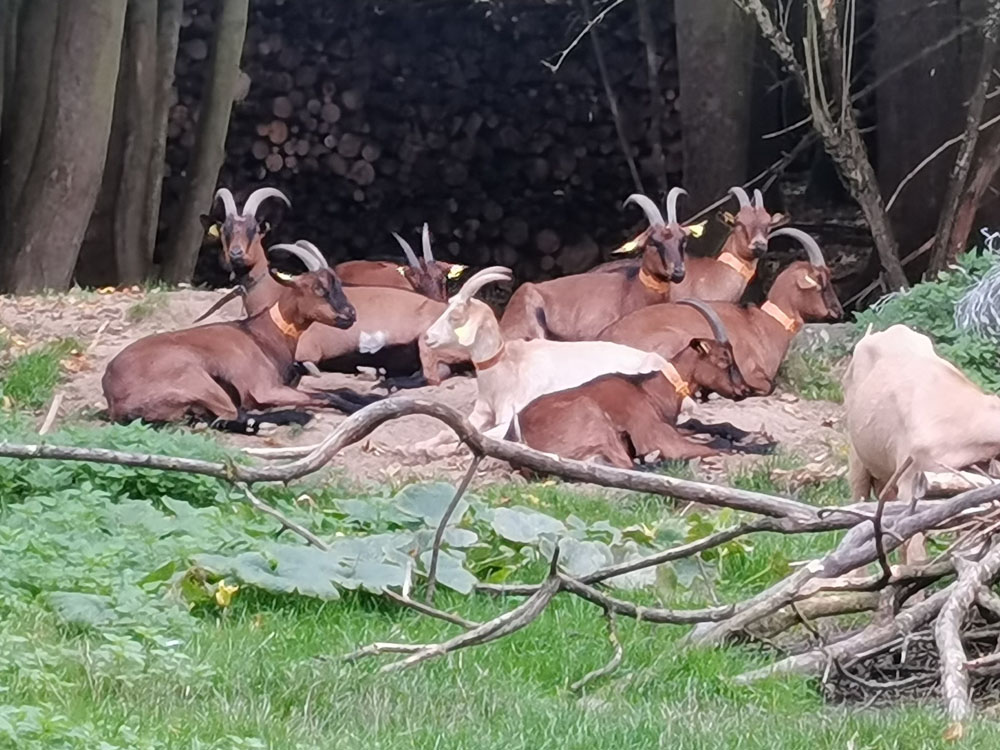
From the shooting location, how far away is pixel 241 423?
7359 millimetres

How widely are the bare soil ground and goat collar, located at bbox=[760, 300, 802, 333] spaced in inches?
22.6

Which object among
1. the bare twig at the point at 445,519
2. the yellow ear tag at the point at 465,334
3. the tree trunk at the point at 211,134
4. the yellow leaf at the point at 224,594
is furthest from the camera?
the tree trunk at the point at 211,134

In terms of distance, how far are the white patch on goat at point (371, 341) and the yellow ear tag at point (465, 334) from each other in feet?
5.49

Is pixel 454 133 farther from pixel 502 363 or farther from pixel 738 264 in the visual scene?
pixel 502 363

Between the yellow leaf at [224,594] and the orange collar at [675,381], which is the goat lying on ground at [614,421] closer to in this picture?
the orange collar at [675,381]

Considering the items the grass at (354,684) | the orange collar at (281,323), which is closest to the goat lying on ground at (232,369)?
the orange collar at (281,323)

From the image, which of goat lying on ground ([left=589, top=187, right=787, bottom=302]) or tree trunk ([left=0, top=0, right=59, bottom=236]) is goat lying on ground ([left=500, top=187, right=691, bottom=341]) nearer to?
goat lying on ground ([left=589, top=187, right=787, bottom=302])

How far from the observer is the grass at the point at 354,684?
3.07 meters

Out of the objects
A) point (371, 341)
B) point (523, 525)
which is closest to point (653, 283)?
point (371, 341)

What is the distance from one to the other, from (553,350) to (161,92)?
5180 mm

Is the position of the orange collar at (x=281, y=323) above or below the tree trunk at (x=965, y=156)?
below

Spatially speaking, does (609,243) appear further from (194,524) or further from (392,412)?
(392,412)

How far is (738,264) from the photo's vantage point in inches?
394

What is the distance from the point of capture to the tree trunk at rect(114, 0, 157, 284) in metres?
11.1
